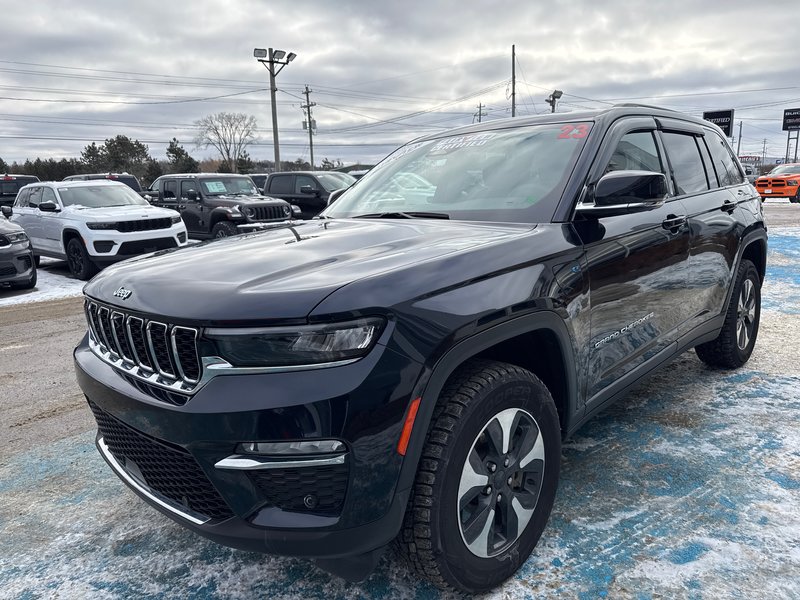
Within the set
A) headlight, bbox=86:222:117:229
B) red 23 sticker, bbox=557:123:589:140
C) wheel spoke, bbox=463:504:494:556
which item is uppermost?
red 23 sticker, bbox=557:123:589:140

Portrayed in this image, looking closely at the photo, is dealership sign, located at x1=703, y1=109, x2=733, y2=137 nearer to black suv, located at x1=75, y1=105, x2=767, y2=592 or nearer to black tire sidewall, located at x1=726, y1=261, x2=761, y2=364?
black tire sidewall, located at x1=726, y1=261, x2=761, y2=364

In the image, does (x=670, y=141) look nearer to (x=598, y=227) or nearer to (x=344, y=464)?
(x=598, y=227)

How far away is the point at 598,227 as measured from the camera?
8.65 feet

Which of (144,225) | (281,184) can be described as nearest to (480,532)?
(144,225)

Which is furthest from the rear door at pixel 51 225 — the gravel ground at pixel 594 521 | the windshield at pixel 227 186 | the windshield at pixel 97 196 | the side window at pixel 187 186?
the gravel ground at pixel 594 521

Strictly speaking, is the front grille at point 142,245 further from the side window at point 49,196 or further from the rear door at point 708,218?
the rear door at point 708,218

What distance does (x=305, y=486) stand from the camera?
1729 mm

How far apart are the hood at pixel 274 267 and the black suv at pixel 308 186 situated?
11.2 meters

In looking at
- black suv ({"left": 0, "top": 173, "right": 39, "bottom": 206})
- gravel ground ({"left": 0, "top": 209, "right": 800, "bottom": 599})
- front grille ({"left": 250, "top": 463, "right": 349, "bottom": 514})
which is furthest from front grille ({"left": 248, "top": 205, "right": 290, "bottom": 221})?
black suv ({"left": 0, "top": 173, "right": 39, "bottom": 206})

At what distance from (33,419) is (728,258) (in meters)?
4.75

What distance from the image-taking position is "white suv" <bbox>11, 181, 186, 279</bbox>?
32.5 feet

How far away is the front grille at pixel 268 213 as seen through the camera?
12562 mm

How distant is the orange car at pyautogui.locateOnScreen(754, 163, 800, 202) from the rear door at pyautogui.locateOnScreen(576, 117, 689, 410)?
26577 millimetres

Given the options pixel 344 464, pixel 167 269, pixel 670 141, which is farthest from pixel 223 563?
pixel 670 141
